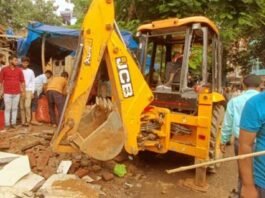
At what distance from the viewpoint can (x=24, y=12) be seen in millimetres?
27438

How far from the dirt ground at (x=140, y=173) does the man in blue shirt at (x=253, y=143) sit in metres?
2.92

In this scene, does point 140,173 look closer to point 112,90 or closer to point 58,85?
point 112,90

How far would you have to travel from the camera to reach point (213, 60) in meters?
6.69

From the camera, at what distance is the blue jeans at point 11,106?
8.80 m

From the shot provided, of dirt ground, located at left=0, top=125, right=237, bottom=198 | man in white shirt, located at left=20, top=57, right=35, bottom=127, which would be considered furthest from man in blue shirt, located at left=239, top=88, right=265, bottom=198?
man in white shirt, located at left=20, top=57, right=35, bottom=127

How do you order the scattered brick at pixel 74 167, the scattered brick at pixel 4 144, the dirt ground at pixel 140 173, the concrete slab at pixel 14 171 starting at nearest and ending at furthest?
the concrete slab at pixel 14 171
the dirt ground at pixel 140 173
the scattered brick at pixel 74 167
the scattered brick at pixel 4 144

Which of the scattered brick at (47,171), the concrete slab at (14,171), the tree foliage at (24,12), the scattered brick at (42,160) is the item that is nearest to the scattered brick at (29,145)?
the scattered brick at (42,160)

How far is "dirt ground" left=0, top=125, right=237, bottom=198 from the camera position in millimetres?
5766

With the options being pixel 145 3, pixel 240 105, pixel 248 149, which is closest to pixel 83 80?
pixel 240 105

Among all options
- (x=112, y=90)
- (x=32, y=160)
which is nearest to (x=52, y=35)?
(x=32, y=160)

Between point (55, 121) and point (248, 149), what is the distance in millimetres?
7131

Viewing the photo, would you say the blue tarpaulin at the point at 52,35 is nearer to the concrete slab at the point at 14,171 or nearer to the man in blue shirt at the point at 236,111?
the concrete slab at the point at 14,171

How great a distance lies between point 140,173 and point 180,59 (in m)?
1.92

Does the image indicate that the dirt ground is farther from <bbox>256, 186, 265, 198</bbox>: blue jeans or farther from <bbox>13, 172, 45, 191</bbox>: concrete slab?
<bbox>256, 186, 265, 198</bbox>: blue jeans
